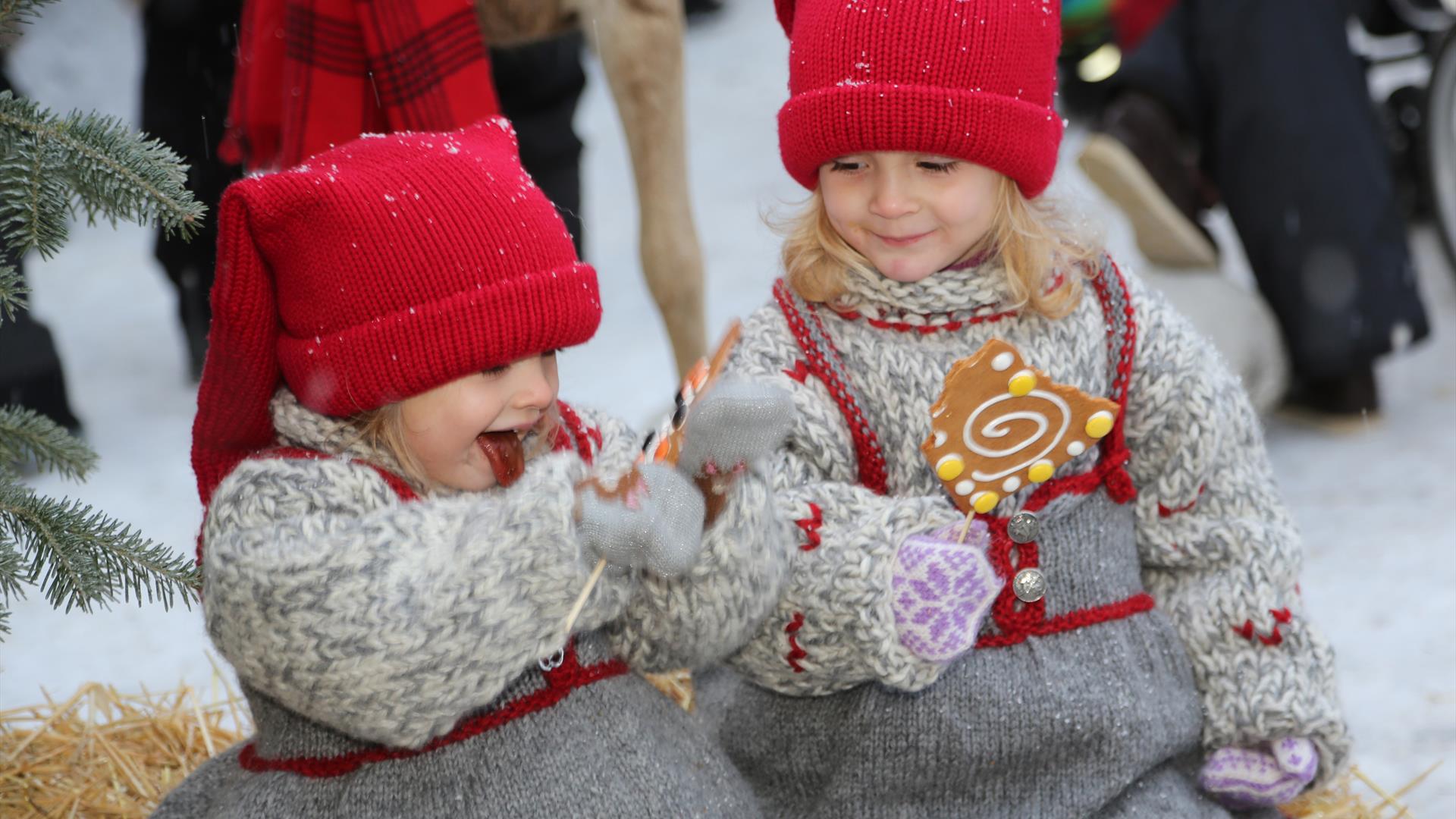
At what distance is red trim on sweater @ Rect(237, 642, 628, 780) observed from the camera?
1.48 metres

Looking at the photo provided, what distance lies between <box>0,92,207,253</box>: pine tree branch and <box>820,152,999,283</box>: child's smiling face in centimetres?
71

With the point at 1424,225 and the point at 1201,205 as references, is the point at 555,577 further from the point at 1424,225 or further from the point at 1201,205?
the point at 1424,225

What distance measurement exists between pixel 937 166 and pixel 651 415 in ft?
5.65

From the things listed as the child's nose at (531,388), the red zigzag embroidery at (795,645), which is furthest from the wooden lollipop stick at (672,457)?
the red zigzag embroidery at (795,645)

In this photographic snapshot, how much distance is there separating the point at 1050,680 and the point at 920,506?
10.1 inches

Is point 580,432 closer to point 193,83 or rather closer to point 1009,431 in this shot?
point 1009,431

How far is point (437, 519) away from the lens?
1405mm

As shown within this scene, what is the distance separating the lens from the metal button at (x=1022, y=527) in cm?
164

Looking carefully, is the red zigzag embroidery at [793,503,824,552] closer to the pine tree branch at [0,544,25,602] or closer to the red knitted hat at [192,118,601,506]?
the red knitted hat at [192,118,601,506]

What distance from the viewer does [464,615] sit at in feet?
4.46

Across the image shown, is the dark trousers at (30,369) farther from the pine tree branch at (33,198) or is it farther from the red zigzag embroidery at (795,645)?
the red zigzag embroidery at (795,645)

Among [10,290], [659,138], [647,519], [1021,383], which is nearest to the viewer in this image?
[647,519]

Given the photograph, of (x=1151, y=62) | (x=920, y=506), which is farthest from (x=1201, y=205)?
(x=920, y=506)

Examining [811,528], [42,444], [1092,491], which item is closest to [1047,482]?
[1092,491]
